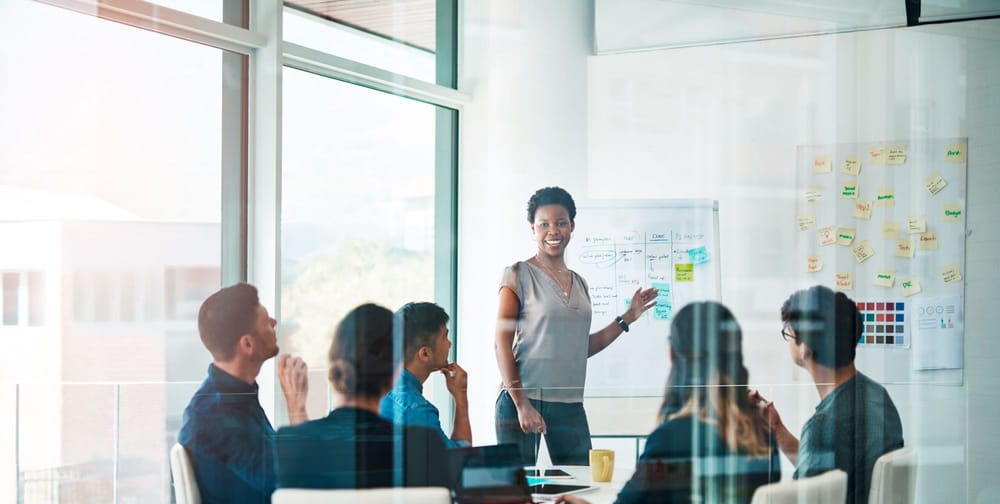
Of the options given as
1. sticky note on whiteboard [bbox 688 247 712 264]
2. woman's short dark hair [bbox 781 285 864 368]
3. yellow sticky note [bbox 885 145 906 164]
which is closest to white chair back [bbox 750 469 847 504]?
woman's short dark hair [bbox 781 285 864 368]

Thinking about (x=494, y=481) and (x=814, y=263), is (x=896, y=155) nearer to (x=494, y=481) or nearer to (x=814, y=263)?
(x=814, y=263)

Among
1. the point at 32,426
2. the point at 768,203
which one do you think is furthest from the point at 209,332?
the point at 768,203

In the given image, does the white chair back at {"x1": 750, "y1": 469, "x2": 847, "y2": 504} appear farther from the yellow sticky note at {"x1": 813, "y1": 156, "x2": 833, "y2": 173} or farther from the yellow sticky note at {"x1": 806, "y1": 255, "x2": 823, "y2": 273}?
the yellow sticky note at {"x1": 813, "y1": 156, "x2": 833, "y2": 173}

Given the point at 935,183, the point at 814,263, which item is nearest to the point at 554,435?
the point at 814,263

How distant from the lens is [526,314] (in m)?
2.87

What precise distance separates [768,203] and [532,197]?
850mm

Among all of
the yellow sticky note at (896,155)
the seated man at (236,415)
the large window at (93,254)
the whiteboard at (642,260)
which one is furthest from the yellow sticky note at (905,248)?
the large window at (93,254)

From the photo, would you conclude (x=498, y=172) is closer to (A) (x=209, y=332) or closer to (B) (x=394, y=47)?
(B) (x=394, y=47)

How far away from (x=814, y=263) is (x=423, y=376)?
1.12 meters

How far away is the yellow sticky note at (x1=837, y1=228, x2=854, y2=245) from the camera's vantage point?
2.52m

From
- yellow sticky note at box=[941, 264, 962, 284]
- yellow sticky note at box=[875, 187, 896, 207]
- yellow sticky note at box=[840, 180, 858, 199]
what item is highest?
yellow sticky note at box=[840, 180, 858, 199]

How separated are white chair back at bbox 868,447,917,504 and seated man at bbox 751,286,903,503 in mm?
21

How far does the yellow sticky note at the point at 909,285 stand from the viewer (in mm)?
2375

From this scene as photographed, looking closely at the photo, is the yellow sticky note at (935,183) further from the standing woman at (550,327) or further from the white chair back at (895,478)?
the standing woman at (550,327)
